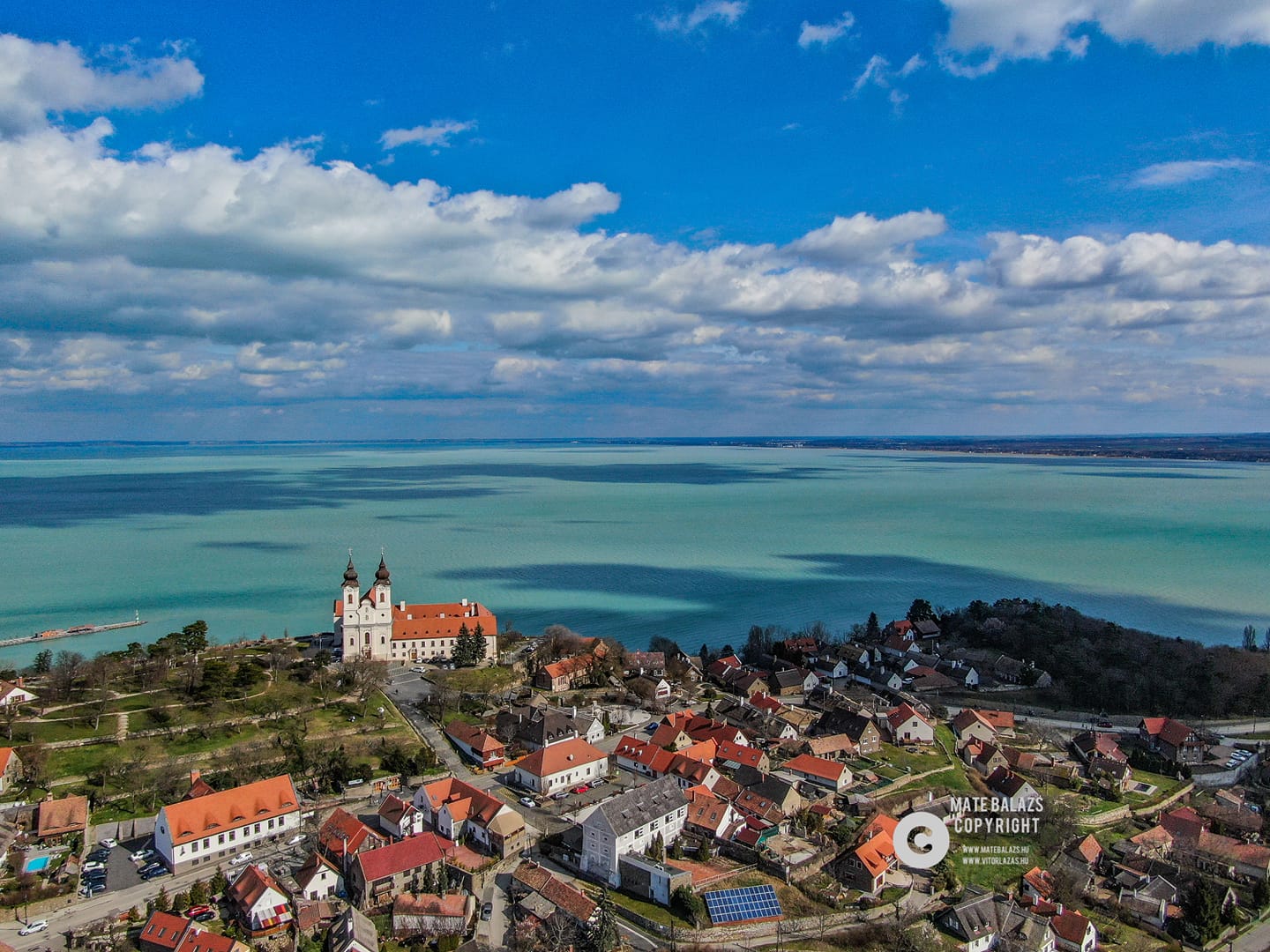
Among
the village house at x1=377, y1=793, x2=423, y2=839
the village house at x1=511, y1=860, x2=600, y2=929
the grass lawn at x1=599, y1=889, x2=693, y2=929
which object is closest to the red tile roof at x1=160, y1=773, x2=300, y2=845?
the village house at x1=377, y1=793, x2=423, y2=839

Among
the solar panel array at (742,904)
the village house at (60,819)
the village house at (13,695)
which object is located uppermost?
the village house at (13,695)

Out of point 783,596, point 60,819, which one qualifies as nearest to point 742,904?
point 60,819

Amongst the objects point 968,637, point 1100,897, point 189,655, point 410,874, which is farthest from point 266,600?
point 1100,897

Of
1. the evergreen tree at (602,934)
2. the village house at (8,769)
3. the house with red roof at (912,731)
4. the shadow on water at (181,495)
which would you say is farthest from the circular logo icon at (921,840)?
the shadow on water at (181,495)

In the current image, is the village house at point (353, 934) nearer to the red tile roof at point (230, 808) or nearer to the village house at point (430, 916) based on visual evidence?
the village house at point (430, 916)

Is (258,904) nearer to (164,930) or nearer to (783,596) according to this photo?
(164,930)

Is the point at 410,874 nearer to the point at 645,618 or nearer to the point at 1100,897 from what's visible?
the point at 1100,897
